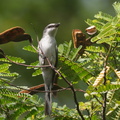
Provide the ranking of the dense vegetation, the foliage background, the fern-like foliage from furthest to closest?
the foliage background → the fern-like foliage → the dense vegetation

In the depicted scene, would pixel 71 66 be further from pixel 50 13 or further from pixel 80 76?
pixel 50 13

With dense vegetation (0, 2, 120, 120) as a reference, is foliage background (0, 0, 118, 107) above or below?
above

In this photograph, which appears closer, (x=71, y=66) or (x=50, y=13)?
(x=71, y=66)

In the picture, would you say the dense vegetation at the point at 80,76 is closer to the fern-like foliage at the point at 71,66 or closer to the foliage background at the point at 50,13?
the fern-like foliage at the point at 71,66

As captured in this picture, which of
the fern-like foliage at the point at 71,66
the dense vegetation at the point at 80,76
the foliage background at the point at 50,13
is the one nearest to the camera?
the dense vegetation at the point at 80,76

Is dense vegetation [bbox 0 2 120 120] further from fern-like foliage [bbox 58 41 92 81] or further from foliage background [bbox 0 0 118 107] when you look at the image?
foliage background [bbox 0 0 118 107]

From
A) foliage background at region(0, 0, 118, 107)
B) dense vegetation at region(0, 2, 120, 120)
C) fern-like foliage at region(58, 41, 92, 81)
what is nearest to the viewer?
dense vegetation at region(0, 2, 120, 120)

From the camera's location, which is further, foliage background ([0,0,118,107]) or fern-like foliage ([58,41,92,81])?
foliage background ([0,0,118,107])

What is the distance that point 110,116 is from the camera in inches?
112

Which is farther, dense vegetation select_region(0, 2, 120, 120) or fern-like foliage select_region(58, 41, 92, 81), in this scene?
fern-like foliage select_region(58, 41, 92, 81)

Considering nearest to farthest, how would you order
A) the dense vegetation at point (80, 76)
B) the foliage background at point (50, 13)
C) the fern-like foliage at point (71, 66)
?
1. the dense vegetation at point (80, 76)
2. the fern-like foliage at point (71, 66)
3. the foliage background at point (50, 13)

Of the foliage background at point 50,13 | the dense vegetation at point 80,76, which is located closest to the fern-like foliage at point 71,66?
the dense vegetation at point 80,76

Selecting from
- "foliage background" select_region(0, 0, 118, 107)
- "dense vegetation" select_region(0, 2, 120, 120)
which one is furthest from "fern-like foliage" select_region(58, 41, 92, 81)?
"foliage background" select_region(0, 0, 118, 107)

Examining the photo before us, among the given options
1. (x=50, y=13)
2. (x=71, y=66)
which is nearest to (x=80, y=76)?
(x=71, y=66)
